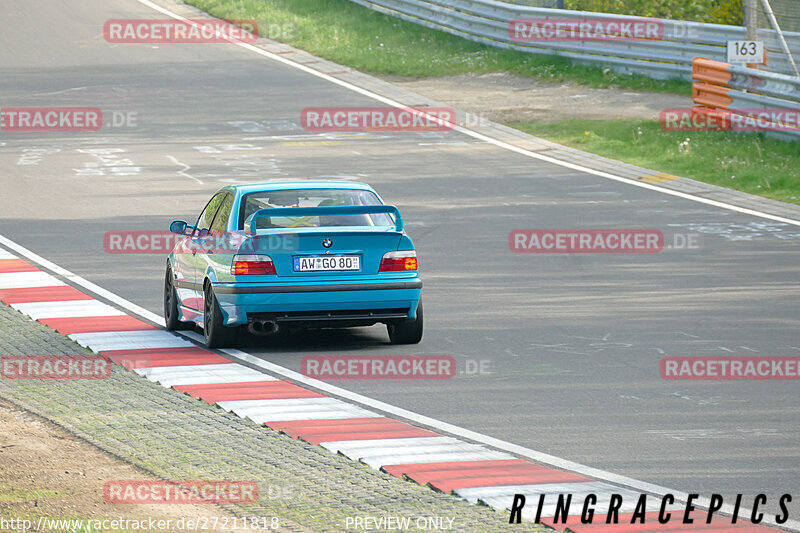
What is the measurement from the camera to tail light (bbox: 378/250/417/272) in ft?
39.1

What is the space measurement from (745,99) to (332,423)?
17.4m

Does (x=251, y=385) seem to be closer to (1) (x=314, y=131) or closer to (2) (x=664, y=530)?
(2) (x=664, y=530)

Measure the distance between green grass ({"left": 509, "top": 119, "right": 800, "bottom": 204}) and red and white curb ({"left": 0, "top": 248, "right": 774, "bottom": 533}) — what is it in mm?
11553

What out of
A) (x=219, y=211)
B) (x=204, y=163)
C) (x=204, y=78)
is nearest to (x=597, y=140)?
(x=204, y=163)

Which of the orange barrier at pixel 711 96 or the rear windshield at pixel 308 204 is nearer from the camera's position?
the rear windshield at pixel 308 204

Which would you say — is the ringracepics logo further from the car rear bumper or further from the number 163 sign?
the number 163 sign

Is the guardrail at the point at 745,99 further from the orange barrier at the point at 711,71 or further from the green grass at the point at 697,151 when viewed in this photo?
the green grass at the point at 697,151
